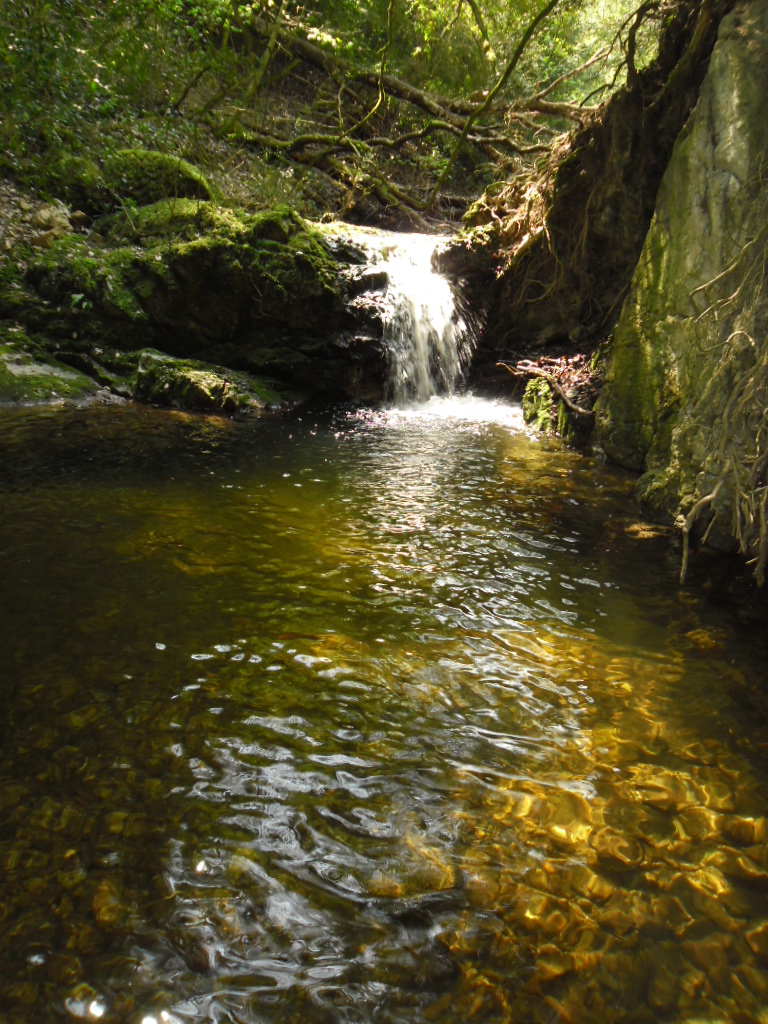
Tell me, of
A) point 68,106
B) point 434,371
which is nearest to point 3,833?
point 434,371

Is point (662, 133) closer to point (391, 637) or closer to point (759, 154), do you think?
point (759, 154)

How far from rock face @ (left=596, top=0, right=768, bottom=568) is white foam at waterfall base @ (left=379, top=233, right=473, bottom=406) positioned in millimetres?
4285

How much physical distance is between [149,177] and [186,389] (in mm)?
4492

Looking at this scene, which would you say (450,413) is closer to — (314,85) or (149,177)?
(149,177)

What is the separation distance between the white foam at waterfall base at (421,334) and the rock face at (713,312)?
428 centimetres

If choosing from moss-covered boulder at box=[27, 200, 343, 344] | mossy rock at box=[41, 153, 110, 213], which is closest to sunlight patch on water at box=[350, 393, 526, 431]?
moss-covered boulder at box=[27, 200, 343, 344]

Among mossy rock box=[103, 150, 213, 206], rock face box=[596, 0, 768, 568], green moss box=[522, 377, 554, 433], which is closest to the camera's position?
rock face box=[596, 0, 768, 568]

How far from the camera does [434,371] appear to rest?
10031 mm

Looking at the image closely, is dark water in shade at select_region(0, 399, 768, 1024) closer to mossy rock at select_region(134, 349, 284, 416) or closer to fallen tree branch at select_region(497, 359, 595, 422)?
fallen tree branch at select_region(497, 359, 595, 422)

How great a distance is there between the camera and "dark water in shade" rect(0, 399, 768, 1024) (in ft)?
5.41

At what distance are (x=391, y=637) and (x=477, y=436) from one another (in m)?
4.93

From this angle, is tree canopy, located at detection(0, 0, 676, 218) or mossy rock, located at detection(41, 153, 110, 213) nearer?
tree canopy, located at detection(0, 0, 676, 218)

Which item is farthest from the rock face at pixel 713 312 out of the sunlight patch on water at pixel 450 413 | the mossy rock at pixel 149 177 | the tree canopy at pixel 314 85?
the mossy rock at pixel 149 177

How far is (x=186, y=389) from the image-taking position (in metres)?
8.39
